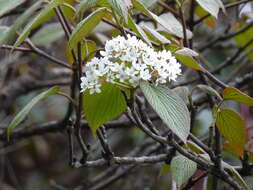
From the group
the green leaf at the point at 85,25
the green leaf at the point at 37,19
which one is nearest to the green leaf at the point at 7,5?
the green leaf at the point at 37,19

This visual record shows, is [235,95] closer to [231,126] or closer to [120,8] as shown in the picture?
[231,126]

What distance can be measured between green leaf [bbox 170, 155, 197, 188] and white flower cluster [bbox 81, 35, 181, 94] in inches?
7.3

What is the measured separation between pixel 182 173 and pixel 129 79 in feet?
0.74

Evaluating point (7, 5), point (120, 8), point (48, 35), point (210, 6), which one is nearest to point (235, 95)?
point (210, 6)

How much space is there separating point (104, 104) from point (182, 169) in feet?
0.64

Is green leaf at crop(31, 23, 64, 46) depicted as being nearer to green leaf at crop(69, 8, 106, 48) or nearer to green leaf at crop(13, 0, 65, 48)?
green leaf at crop(13, 0, 65, 48)

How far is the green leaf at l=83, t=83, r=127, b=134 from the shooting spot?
35.7 inches

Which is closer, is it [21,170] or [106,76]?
[106,76]

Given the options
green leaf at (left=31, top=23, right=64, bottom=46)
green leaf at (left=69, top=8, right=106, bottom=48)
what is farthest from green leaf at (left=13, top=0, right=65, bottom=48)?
green leaf at (left=31, top=23, right=64, bottom=46)

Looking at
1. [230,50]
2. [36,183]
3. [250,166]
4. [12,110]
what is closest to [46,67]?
[12,110]

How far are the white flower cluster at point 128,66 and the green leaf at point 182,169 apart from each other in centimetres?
19

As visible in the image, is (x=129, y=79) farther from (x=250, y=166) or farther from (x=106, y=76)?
(x=250, y=166)

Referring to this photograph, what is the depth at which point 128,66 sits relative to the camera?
848mm

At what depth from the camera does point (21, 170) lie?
3438mm
